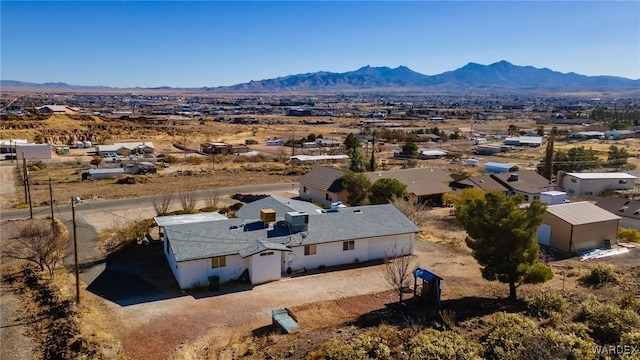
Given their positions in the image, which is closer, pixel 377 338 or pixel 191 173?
pixel 377 338

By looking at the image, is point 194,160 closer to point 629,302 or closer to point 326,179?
point 326,179

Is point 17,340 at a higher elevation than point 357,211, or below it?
below

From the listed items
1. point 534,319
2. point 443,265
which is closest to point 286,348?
point 534,319

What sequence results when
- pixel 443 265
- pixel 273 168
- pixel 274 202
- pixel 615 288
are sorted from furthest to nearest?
pixel 273 168
pixel 274 202
pixel 443 265
pixel 615 288

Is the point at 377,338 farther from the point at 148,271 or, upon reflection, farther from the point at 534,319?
the point at 148,271

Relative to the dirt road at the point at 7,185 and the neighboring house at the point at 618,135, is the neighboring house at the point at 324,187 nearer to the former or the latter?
the dirt road at the point at 7,185

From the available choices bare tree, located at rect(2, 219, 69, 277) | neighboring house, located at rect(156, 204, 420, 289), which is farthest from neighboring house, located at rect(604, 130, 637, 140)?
bare tree, located at rect(2, 219, 69, 277)
